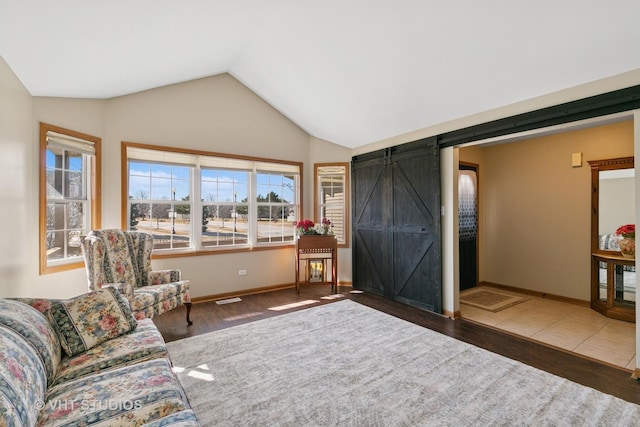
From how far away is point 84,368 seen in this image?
5.37 feet

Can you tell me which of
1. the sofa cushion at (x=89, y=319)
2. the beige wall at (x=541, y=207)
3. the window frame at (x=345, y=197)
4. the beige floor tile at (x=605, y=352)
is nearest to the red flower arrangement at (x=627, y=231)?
the beige wall at (x=541, y=207)

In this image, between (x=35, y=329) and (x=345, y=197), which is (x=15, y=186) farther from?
(x=345, y=197)

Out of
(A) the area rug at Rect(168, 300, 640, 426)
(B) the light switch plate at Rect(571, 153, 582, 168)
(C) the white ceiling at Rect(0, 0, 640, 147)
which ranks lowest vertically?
(A) the area rug at Rect(168, 300, 640, 426)

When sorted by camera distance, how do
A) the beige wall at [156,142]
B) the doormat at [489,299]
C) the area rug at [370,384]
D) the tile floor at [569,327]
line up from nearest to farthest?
the area rug at [370,384], the beige wall at [156,142], the tile floor at [569,327], the doormat at [489,299]

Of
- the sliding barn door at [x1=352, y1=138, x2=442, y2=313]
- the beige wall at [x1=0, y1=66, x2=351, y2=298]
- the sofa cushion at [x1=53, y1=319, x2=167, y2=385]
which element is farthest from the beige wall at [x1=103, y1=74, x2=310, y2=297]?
the sofa cushion at [x1=53, y1=319, x2=167, y2=385]

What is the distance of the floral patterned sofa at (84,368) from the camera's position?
118 cm

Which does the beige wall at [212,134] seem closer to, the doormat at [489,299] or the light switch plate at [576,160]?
the doormat at [489,299]

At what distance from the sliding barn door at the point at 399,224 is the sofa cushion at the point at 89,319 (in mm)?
3445

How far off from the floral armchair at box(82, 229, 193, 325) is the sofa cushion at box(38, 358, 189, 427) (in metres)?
1.40

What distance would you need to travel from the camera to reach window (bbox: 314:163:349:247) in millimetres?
5371

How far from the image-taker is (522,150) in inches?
191

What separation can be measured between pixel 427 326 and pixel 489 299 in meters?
1.81

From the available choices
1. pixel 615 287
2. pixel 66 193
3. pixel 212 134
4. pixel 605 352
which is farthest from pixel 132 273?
pixel 615 287

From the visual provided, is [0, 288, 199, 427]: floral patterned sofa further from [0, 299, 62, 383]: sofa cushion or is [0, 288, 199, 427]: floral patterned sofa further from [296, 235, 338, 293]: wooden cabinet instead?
[296, 235, 338, 293]: wooden cabinet
